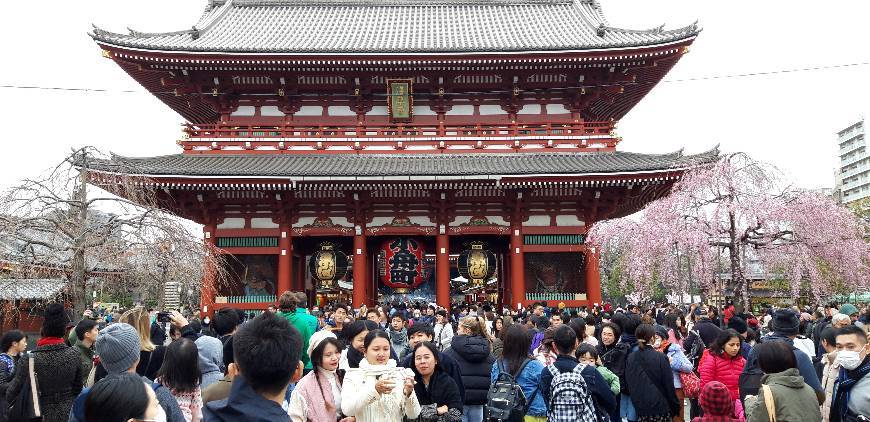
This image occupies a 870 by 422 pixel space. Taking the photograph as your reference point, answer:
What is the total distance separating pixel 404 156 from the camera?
21219mm

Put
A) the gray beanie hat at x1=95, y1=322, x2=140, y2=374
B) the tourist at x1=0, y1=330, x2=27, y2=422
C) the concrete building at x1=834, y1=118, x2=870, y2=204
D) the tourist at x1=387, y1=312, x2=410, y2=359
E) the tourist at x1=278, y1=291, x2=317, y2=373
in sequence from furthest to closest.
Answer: the concrete building at x1=834, y1=118, x2=870, y2=204, the tourist at x1=387, y1=312, x2=410, y2=359, the tourist at x1=278, y1=291, x2=317, y2=373, the tourist at x1=0, y1=330, x2=27, y2=422, the gray beanie hat at x1=95, y1=322, x2=140, y2=374

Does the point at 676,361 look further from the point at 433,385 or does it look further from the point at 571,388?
the point at 433,385

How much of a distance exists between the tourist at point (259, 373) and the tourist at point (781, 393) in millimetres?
3622

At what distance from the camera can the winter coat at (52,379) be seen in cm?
625

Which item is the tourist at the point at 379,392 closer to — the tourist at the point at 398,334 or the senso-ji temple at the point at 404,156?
the tourist at the point at 398,334

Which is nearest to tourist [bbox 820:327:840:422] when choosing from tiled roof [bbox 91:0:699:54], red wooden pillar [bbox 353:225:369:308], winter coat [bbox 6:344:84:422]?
winter coat [bbox 6:344:84:422]

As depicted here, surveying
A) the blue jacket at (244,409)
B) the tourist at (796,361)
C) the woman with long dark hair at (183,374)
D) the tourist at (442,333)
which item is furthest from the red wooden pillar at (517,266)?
the blue jacket at (244,409)

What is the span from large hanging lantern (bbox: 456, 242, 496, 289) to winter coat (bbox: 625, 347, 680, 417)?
14028mm

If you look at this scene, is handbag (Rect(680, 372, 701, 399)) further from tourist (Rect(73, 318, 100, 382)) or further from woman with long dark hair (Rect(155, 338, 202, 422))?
tourist (Rect(73, 318, 100, 382))

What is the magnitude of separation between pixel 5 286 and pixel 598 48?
16.6 metres

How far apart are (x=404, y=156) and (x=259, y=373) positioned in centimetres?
1831

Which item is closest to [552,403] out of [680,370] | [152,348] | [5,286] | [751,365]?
[751,365]

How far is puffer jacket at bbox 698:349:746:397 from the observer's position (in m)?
7.06

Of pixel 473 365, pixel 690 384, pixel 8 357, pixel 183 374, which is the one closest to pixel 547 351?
pixel 473 365
